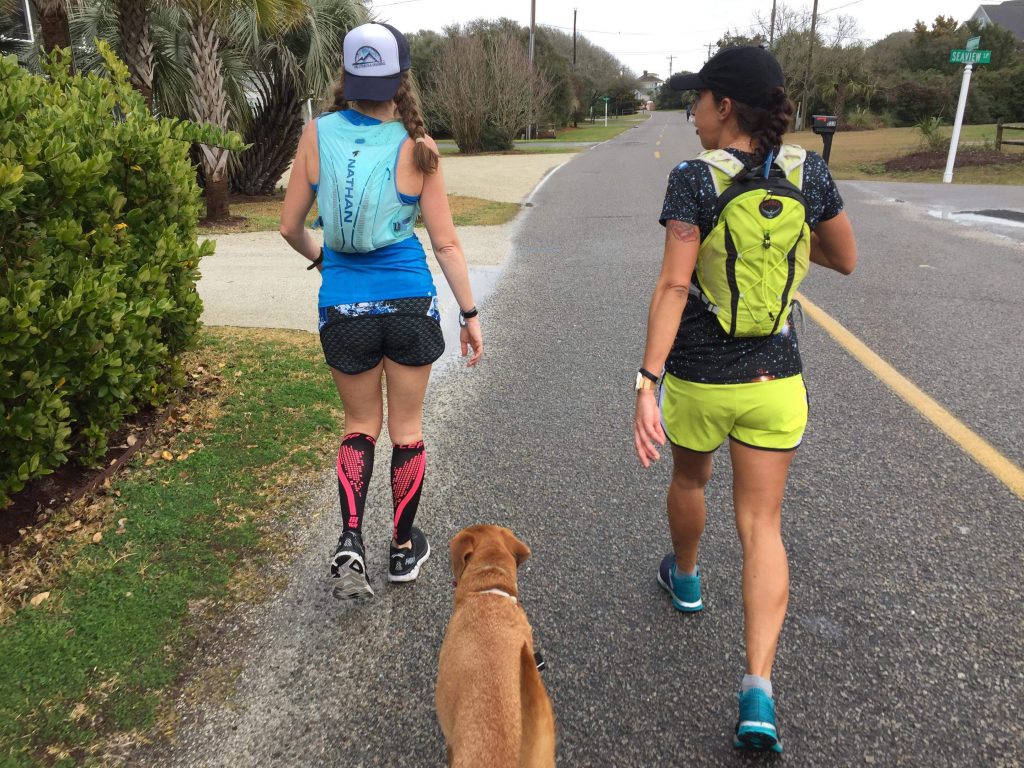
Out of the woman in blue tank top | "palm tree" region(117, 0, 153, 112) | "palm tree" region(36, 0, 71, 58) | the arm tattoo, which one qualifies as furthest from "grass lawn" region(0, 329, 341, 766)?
"palm tree" region(117, 0, 153, 112)

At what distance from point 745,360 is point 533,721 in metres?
1.14

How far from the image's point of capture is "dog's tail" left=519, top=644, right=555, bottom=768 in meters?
1.65

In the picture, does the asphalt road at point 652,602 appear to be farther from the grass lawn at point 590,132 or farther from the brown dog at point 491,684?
the grass lawn at point 590,132

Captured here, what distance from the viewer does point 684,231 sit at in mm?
1998

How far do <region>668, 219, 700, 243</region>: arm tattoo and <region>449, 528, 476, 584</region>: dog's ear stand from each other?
1099 mm

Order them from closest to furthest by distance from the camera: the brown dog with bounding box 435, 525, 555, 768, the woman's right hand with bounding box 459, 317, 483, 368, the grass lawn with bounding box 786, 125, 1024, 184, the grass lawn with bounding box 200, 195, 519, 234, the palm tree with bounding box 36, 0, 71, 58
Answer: the brown dog with bounding box 435, 525, 555, 768, the woman's right hand with bounding box 459, 317, 483, 368, the palm tree with bounding box 36, 0, 71, 58, the grass lawn with bounding box 200, 195, 519, 234, the grass lawn with bounding box 786, 125, 1024, 184

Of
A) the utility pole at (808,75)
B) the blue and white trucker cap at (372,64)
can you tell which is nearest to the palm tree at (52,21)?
the blue and white trucker cap at (372,64)

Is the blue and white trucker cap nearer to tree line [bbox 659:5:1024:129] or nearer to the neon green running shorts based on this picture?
the neon green running shorts

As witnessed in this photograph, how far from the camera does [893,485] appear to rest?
3469 mm

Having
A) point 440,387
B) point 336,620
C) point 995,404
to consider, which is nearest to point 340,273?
point 336,620

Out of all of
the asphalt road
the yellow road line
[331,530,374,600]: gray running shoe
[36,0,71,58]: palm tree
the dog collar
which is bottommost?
the asphalt road

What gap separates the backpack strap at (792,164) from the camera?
1992 mm

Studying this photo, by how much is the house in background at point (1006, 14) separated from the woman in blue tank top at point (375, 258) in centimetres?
8124

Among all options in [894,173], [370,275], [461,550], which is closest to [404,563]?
[461,550]
